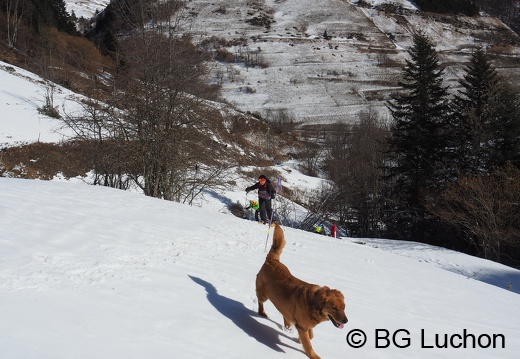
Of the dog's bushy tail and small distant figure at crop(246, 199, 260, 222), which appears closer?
the dog's bushy tail

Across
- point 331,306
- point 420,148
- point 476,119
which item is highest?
point 331,306

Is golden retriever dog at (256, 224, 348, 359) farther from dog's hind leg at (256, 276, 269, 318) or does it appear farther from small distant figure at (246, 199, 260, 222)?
small distant figure at (246, 199, 260, 222)

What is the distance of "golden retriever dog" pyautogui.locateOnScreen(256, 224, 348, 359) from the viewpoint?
12.3ft

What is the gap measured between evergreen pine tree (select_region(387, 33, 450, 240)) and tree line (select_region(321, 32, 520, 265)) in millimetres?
74

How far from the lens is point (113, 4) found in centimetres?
1834

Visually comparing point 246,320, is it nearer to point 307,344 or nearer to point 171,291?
point 307,344

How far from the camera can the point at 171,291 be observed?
4.82m

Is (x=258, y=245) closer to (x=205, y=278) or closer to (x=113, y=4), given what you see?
→ (x=205, y=278)

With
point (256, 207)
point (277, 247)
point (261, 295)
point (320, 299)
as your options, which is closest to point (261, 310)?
point (261, 295)

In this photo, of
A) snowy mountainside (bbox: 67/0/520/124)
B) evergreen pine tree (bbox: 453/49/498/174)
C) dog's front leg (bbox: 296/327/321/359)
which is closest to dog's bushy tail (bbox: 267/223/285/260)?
dog's front leg (bbox: 296/327/321/359)

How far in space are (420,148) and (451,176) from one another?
10.4ft

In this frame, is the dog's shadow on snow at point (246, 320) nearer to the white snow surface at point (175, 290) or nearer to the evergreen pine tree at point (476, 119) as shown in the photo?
the white snow surface at point (175, 290)

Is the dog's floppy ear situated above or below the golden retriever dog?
above

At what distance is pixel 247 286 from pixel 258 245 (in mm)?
3204
